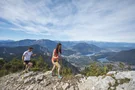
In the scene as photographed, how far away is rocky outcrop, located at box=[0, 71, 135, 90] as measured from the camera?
7093 mm

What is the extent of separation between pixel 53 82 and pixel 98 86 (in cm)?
434

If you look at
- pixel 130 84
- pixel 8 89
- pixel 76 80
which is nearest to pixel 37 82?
pixel 8 89

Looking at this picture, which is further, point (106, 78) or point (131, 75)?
point (106, 78)

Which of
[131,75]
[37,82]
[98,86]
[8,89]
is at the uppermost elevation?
[131,75]

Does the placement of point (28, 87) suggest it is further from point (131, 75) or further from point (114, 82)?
point (131, 75)

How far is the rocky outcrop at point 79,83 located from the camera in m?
7.09

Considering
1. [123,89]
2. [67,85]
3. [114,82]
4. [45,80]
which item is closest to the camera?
[123,89]

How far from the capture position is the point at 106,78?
800cm

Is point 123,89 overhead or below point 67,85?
overhead

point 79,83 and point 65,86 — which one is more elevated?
point 79,83

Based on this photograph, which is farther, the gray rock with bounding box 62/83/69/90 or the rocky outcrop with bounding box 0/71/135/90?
the gray rock with bounding box 62/83/69/90

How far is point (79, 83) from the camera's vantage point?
9.18 meters

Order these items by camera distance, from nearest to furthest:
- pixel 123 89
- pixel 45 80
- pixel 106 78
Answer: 1. pixel 123 89
2. pixel 106 78
3. pixel 45 80

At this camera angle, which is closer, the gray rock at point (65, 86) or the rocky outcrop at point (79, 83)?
the rocky outcrop at point (79, 83)
